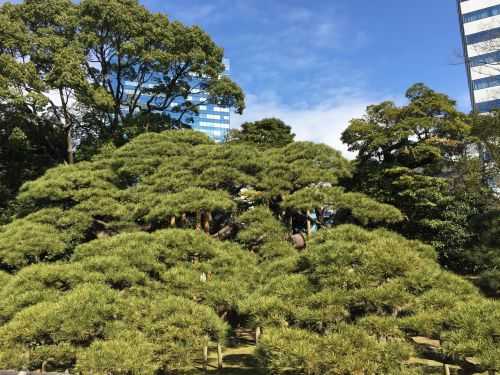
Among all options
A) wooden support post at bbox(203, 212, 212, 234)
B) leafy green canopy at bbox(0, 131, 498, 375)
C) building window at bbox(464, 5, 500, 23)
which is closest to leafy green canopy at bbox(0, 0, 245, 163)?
leafy green canopy at bbox(0, 131, 498, 375)

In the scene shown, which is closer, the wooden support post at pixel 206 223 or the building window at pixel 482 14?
the wooden support post at pixel 206 223

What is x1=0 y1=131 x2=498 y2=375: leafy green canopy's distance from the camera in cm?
360

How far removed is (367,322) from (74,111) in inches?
651

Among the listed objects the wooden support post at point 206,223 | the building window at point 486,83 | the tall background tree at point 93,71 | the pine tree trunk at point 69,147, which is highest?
the building window at point 486,83

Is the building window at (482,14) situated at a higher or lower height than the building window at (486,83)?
higher

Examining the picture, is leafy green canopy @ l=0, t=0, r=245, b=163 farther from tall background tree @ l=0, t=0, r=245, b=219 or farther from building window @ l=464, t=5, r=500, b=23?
building window @ l=464, t=5, r=500, b=23

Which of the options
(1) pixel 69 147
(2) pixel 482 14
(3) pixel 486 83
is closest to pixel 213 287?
(1) pixel 69 147

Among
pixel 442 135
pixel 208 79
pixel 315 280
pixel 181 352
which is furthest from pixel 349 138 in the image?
pixel 181 352

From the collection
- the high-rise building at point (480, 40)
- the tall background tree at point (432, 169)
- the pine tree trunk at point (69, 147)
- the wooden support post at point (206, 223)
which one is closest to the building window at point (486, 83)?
the high-rise building at point (480, 40)

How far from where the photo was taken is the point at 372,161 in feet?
40.7

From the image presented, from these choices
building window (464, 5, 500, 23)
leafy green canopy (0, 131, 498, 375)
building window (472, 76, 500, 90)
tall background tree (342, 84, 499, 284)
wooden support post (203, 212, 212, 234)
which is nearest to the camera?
leafy green canopy (0, 131, 498, 375)

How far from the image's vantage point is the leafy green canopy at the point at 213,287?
11.8 feet

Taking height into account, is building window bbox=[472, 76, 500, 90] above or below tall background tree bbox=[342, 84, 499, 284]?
above

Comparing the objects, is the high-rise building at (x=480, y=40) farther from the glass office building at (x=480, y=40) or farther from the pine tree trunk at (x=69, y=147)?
the pine tree trunk at (x=69, y=147)
